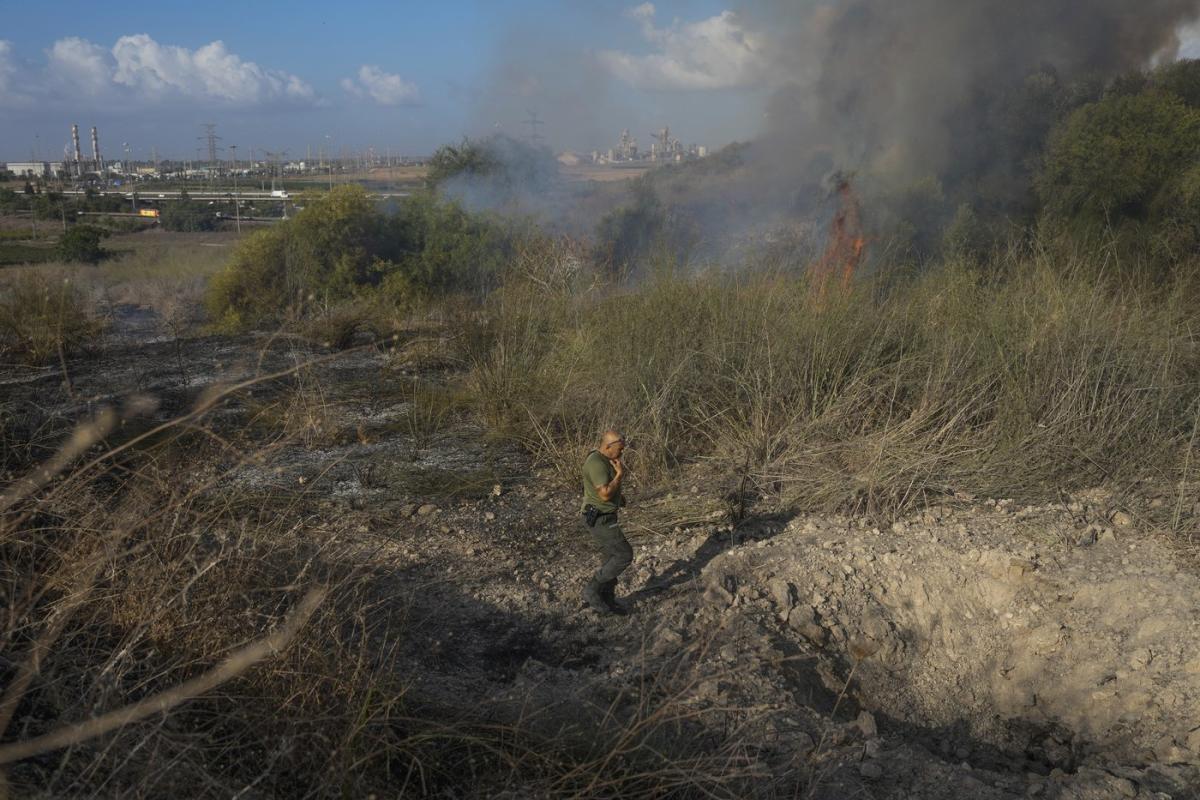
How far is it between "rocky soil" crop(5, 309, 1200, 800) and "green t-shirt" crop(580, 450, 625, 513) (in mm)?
508

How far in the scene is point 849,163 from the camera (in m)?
15.7

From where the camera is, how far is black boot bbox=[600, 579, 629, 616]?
4.13 meters

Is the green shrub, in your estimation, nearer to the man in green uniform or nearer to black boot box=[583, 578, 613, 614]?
the man in green uniform

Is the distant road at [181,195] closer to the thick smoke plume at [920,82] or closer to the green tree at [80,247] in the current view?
the green tree at [80,247]

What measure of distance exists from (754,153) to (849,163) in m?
2.16

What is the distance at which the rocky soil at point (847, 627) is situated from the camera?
10.6ft

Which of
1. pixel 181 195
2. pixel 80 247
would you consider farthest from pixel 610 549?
pixel 181 195

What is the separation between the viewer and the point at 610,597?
4176 millimetres

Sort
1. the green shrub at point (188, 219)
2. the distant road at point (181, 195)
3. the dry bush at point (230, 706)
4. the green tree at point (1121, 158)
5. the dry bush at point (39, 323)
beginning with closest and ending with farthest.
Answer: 1. the dry bush at point (230, 706)
2. the dry bush at point (39, 323)
3. the green tree at point (1121, 158)
4. the green shrub at point (188, 219)
5. the distant road at point (181, 195)

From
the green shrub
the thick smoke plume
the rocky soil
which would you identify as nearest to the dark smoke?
the thick smoke plume

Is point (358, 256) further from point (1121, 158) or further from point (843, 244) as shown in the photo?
point (1121, 158)

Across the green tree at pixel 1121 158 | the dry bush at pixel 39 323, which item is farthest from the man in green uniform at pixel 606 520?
the green tree at pixel 1121 158

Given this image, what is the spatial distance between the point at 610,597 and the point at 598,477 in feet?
1.87

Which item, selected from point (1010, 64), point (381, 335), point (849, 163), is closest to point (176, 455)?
point (381, 335)
